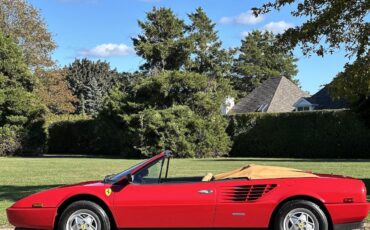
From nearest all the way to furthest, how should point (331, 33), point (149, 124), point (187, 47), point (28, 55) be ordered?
point (331, 33) < point (149, 124) < point (187, 47) < point (28, 55)

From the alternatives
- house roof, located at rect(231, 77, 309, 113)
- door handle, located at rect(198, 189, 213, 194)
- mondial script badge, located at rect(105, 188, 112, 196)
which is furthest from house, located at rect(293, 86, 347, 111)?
mondial script badge, located at rect(105, 188, 112, 196)

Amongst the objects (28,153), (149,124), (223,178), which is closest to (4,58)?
(28,153)

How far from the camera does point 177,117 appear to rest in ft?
112

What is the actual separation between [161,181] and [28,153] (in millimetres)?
31935

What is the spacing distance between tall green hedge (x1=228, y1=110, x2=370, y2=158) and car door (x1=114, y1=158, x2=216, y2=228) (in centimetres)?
2551

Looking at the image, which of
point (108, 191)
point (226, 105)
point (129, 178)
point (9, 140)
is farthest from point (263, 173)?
point (226, 105)

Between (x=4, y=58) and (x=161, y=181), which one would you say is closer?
(x=161, y=181)

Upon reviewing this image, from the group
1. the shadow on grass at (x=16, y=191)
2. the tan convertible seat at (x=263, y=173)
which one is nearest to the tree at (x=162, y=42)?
the shadow on grass at (x=16, y=191)

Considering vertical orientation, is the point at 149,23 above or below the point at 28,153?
above

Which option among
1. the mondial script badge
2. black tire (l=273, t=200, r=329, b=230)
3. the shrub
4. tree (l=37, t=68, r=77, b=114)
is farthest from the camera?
tree (l=37, t=68, r=77, b=114)

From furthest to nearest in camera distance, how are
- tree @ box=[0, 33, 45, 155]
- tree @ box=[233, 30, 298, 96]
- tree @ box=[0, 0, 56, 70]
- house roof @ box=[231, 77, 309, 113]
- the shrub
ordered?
tree @ box=[233, 30, 298, 96], tree @ box=[0, 0, 56, 70], house roof @ box=[231, 77, 309, 113], tree @ box=[0, 33, 45, 155], the shrub

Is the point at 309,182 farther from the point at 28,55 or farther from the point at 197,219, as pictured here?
the point at 28,55

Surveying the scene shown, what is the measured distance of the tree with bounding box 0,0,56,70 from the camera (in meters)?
52.8

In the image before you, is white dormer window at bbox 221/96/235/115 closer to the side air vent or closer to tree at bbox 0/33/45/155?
tree at bbox 0/33/45/155
